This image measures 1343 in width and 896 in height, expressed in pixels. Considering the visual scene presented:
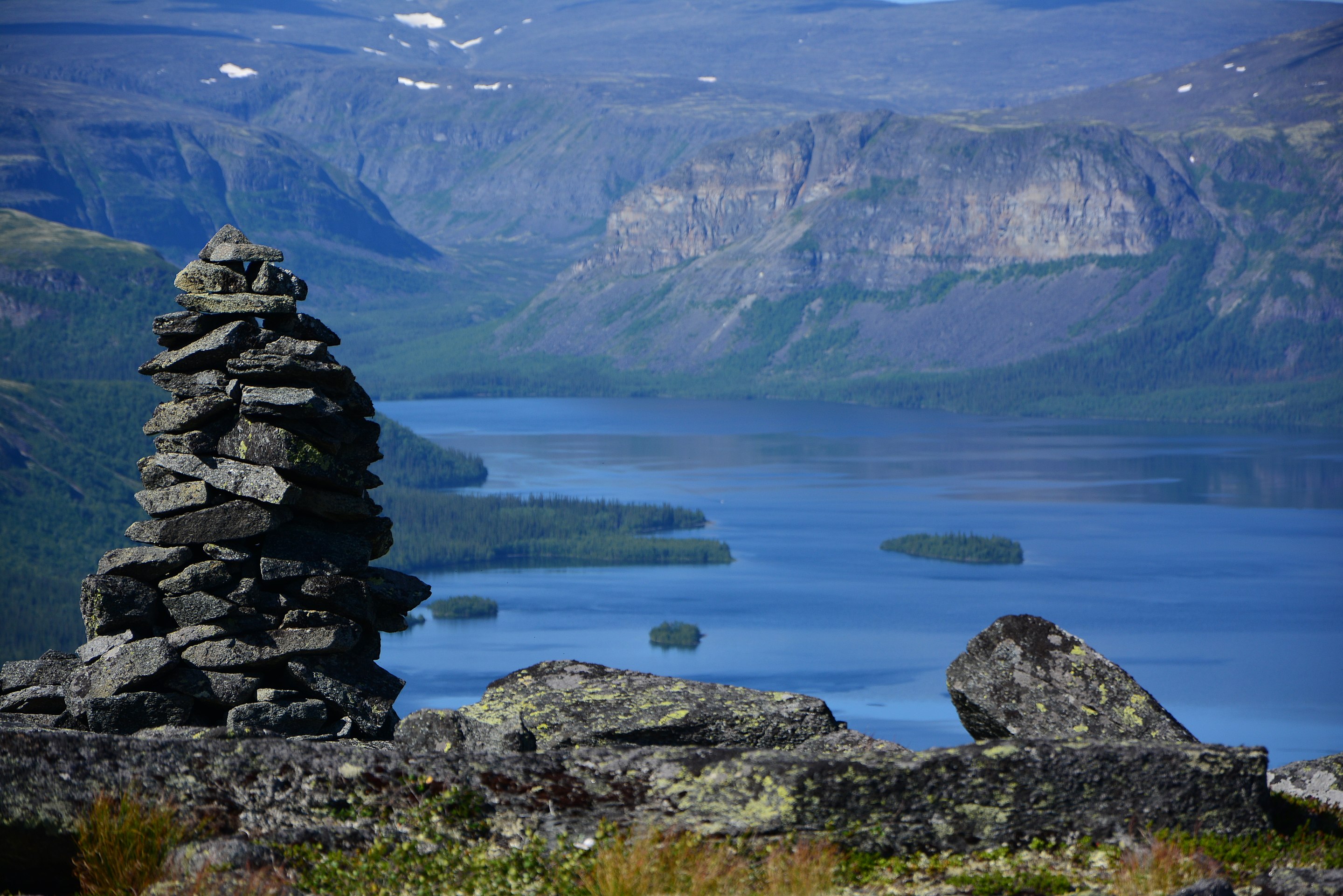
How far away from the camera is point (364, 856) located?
426 inches

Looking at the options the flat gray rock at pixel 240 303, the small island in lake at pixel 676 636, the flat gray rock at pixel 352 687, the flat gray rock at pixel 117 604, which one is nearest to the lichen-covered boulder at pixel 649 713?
the flat gray rock at pixel 352 687

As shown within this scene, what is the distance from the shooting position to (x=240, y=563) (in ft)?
55.2

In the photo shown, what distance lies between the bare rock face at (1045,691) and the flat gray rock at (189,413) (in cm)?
889

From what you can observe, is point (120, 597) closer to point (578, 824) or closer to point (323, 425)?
point (323, 425)

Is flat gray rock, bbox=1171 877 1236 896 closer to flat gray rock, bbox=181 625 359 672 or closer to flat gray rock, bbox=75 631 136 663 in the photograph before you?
flat gray rock, bbox=181 625 359 672

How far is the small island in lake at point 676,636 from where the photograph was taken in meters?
174

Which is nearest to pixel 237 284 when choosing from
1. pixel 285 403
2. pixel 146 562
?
pixel 285 403

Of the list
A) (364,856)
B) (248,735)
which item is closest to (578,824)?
(364,856)

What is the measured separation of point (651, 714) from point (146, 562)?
6.04 m

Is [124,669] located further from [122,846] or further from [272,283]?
[122,846]

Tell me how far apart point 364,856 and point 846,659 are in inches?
6151

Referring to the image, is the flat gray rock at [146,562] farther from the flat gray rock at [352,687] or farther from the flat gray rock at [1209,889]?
the flat gray rock at [1209,889]

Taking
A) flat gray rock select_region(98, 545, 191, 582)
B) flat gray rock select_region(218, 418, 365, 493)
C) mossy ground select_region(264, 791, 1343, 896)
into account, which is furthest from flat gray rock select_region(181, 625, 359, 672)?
mossy ground select_region(264, 791, 1343, 896)

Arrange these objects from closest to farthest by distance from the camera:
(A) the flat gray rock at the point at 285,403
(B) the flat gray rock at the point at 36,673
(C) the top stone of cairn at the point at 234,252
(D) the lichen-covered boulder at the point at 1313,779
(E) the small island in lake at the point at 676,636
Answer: (D) the lichen-covered boulder at the point at 1313,779 → (A) the flat gray rock at the point at 285,403 → (B) the flat gray rock at the point at 36,673 → (C) the top stone of cairn at the point at 234,252 → (E) the small island in lake at the point at 676,636
